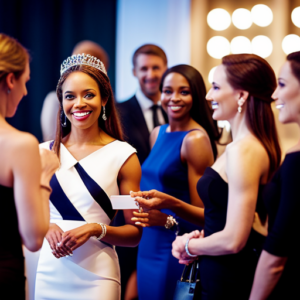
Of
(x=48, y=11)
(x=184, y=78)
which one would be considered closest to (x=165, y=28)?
(x=48, y=11)

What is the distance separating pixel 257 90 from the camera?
6.27ft

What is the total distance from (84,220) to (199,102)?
1.17m

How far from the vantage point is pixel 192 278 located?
6.65 feet

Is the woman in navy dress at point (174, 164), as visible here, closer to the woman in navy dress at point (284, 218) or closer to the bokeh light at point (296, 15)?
the woman in navy dress at point (284, 218)

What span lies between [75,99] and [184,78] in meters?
0.90

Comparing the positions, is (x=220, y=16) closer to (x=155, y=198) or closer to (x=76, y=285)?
(x=155, y=198)

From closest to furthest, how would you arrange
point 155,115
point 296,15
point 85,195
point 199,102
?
1. point 85,195
2. point 199,102
3. point 155,115
4. point 296,15

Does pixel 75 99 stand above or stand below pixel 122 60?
below

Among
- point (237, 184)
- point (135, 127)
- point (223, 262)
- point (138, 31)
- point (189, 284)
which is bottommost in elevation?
point (189, 284)

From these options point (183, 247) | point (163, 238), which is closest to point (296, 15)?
point (163, 238)

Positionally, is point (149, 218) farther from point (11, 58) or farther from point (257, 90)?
point (11, 58)

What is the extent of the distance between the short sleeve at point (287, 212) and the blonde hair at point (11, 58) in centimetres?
→ 96

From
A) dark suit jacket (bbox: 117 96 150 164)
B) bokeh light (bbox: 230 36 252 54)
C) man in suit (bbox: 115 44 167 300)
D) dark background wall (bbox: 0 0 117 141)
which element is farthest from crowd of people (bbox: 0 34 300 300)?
bokeh light (bbox: 230 36 252 54)

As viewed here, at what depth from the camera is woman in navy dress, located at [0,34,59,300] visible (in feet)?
4.69
